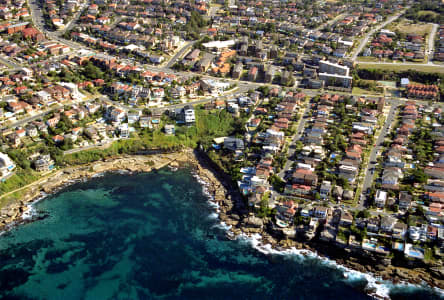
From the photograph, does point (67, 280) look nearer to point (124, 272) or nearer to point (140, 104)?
point (124, 272)

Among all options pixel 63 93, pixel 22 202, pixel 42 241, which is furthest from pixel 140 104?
pixel 42 241

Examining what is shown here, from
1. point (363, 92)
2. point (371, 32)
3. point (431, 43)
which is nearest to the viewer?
point (363, 92)

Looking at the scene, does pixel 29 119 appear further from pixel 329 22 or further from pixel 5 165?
pixel 329 22

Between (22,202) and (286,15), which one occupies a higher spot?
(286,15)

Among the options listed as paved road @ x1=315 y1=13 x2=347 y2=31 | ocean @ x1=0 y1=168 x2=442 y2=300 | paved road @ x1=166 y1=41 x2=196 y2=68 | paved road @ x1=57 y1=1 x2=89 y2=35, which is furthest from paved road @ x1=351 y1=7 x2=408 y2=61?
paved road @ x1=57 y1=1 x2=89 y2=35

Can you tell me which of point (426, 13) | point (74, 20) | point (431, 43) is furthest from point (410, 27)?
point (74, 20)

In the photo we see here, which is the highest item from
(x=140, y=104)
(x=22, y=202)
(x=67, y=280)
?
(x=140, y=104)

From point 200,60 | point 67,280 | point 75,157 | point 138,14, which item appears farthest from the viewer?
point 138,14
